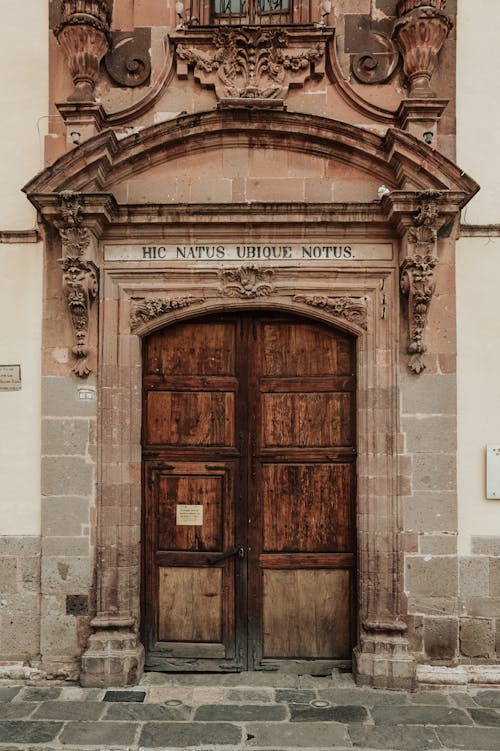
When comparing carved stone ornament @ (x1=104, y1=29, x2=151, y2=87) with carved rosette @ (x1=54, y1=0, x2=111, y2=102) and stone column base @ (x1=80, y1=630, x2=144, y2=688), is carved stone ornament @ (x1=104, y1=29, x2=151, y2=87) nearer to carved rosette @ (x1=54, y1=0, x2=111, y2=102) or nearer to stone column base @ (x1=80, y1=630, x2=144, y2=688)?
carved rosette @ (x1=54, y1=0, x2=111, y2=102)

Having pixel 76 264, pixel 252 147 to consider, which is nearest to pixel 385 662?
pixel 76 264

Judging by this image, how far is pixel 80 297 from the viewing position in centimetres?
594

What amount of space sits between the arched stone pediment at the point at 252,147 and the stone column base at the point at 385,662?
3.66m

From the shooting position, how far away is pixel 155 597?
6293 millimetres

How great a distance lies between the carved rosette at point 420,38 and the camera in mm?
5980

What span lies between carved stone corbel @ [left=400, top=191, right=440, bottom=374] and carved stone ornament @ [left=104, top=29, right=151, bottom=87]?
268cm

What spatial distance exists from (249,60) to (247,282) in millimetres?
1915

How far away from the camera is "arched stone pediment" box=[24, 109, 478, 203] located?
5.87m

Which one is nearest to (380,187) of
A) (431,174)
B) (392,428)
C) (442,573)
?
(431,174)

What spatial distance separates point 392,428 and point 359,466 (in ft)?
1.39

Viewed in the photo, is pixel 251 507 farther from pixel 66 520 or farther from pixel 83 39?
pixel 83 39

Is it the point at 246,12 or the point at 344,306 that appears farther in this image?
the point at 246,12

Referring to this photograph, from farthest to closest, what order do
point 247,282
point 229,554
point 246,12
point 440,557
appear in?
point 246,12 < point 229,554 < point 247,282 < point 440,557

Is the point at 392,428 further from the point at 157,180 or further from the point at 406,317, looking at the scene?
the point at 157,180
